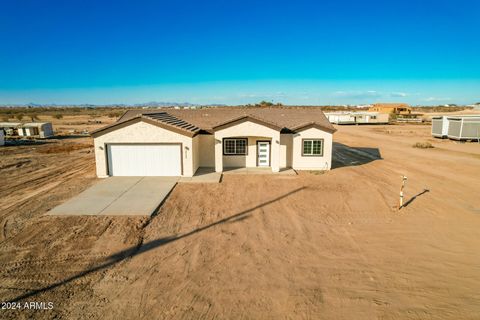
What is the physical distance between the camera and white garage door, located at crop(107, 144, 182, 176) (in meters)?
17.4

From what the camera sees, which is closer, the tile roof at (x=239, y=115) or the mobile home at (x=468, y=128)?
the tile roof at (x=239, y=115)

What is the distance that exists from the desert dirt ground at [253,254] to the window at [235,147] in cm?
423

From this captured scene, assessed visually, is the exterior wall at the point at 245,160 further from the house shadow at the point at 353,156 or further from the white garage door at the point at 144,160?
the house shadow at the point at 353,156

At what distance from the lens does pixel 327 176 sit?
703 inches

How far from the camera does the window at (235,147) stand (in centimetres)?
1939

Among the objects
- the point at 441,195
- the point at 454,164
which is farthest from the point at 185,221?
the point at 454,164

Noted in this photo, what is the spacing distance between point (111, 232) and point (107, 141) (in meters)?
9.00

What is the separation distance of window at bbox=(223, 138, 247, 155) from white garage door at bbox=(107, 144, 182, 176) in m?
3.50

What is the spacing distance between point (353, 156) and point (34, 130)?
38.0 m

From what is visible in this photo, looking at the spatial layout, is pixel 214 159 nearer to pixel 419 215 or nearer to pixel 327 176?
pixel 327 176

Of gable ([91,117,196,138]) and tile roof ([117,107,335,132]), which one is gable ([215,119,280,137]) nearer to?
tile roof ([117,107,335,132])

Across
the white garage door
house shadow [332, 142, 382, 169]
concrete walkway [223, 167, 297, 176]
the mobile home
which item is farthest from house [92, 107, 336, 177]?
the mobile home

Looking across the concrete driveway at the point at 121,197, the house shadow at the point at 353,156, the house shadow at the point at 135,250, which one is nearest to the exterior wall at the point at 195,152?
the concrete driveway at the point at 121,197

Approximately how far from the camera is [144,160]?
17484mm
